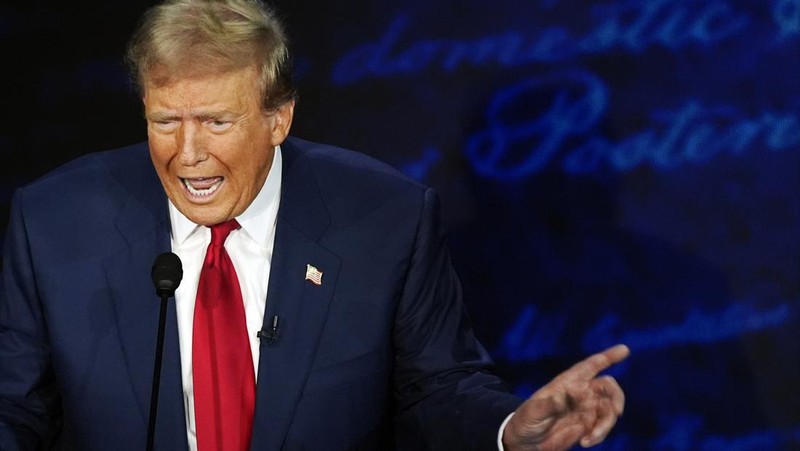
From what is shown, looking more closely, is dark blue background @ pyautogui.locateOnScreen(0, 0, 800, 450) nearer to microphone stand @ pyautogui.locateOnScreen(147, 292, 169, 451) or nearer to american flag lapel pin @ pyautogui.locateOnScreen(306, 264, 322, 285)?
american flag lapel pin @ pyautogui.locateOnScreen(306, 264, 322, 285)

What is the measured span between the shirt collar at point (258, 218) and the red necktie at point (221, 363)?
0.09 m

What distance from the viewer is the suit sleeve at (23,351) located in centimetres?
276

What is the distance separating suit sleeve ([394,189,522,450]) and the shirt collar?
311 millimetres

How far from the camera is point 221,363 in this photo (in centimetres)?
273

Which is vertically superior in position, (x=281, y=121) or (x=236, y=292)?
(x=281, y=121)

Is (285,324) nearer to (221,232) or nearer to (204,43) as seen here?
(221,232)

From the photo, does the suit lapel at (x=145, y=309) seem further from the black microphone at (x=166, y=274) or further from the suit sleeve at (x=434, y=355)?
the suit sleeve at (x=434, y=355)

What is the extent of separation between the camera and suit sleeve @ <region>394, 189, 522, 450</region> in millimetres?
2797

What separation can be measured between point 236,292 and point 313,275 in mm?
163

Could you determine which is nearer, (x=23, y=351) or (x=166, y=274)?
(x=166, y=274)

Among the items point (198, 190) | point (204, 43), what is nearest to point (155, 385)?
point (198, 190)

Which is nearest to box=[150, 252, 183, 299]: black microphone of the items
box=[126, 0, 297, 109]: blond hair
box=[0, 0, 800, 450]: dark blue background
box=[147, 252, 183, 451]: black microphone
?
box=[147, 252, 183, 451]: black microphone

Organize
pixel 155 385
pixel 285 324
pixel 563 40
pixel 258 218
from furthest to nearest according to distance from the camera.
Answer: pixel 563 40 < pixel 258 218 < pixel 285 324 < pixel 155 385

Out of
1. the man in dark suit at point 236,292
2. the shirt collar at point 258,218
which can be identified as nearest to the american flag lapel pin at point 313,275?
the man in dark suit at point 236,292
